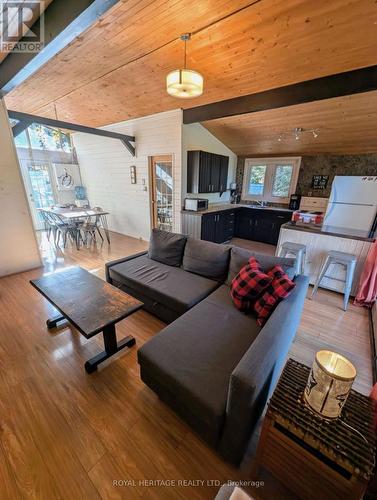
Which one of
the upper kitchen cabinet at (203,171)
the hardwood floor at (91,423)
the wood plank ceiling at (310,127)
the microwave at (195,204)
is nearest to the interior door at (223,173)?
the upper kitchen cabinet at (203,171)

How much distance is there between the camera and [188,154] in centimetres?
439

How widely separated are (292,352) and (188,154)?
400cm

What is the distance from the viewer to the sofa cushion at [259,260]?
197 cm

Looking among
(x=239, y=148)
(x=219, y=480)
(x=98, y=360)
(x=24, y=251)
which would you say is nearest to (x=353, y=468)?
(x=219, y=480)

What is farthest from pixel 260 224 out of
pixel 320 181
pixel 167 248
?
pixel 167 248

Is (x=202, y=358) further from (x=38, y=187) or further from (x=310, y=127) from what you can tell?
(x=38, y=187)

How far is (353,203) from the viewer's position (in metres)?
3.20

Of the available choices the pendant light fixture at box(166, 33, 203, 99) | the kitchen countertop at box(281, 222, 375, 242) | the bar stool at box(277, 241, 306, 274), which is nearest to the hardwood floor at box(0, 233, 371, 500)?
the bar stool at box(277, 241, 306, 274)

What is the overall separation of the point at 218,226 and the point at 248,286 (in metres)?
3.30

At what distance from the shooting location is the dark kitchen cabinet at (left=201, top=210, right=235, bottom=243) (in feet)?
14.8

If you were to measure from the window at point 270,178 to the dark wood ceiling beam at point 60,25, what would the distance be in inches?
196

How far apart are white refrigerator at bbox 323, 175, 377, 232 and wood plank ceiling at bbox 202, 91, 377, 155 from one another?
3.40 feet

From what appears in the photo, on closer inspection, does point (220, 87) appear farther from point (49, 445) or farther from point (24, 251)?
point (49, 445)

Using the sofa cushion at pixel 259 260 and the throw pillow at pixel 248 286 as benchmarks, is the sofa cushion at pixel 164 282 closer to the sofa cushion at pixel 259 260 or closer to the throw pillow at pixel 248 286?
the sofa cushion at pixel 259 260
